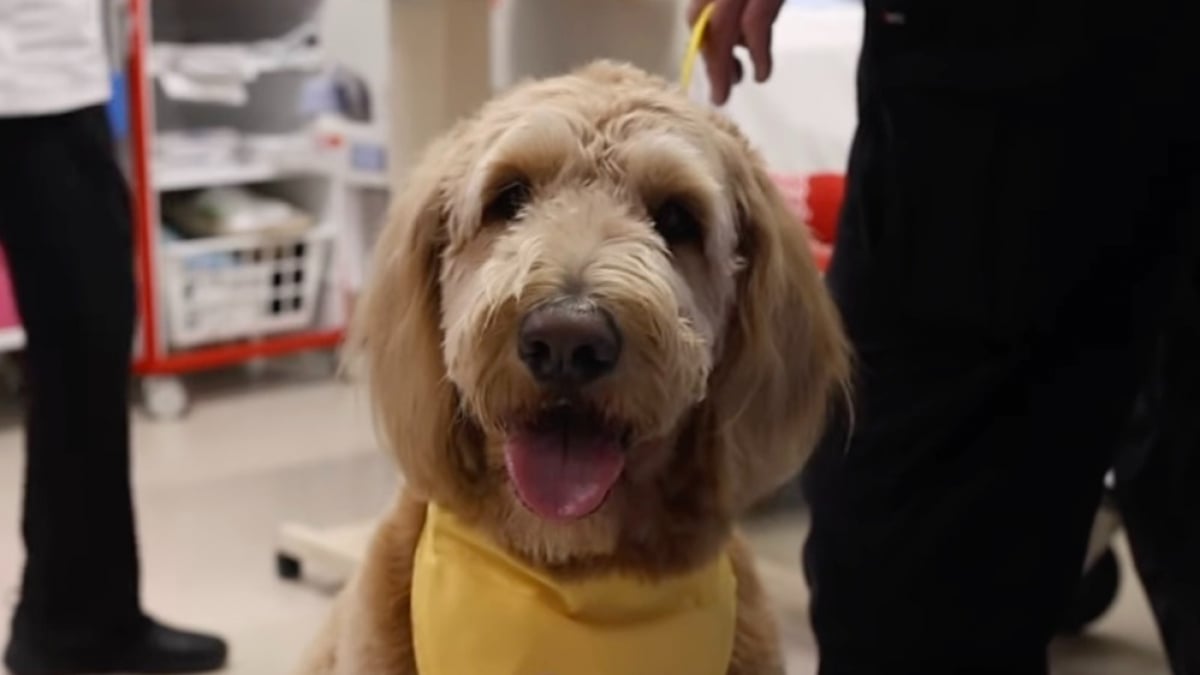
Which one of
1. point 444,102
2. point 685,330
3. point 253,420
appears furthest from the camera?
point 253,420

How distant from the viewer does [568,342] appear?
125 centimetres

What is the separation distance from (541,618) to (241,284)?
86.5 inches

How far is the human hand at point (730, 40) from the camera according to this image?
5.46 feet

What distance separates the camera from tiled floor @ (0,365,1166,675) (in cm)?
245

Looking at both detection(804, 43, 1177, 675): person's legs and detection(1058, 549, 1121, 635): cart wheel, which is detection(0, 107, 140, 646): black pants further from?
detection(1058, 549, 1121, 635): cart wheel

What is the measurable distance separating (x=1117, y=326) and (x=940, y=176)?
0.23m

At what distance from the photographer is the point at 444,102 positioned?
2361 millimetres

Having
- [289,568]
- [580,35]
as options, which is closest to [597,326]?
[580,35]

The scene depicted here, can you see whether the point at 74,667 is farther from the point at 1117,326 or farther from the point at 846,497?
the point at 1117,326

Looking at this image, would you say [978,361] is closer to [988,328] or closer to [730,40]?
[988,328]

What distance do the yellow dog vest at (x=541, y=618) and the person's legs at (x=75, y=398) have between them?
760 millimetres

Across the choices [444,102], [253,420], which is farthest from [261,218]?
[444,102]

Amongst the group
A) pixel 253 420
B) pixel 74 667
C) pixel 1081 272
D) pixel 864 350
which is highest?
pixel 1081 272

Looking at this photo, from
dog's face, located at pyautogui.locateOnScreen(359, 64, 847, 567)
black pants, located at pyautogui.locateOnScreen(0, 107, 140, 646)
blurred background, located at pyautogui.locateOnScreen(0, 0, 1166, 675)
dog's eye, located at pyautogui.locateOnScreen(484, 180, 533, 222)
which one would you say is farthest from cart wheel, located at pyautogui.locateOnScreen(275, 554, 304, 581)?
dog's eye, located at pyautogui.locateOnScreen(484, 180, 533, 222)
